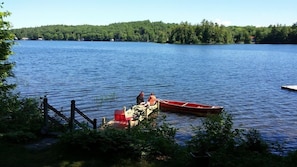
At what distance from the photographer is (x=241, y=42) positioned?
198375 mm

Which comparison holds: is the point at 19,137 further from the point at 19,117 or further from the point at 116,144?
the point at 116,144

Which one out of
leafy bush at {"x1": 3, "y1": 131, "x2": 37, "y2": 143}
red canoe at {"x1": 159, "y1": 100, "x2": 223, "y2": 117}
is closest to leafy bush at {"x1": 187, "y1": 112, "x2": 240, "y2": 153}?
leafy bush at {"x1": 3, "y1": 131, "x2": 37, "y2": 143}

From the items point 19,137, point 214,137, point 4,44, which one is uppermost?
point 4,44

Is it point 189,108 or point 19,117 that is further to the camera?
point 189,108

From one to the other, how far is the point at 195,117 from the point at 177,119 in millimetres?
1540

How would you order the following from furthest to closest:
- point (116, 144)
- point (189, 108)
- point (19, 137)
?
point (189, 108) < point (19, 137) < point (116, 144)

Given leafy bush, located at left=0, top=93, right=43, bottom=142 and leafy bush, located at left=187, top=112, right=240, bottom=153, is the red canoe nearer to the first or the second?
leafy bush, located at left=0, top=93, right=43, bottom=142

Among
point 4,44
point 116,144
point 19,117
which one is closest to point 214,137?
point 116,144

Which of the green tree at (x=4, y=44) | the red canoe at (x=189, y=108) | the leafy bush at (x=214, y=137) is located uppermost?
the green tree at (x=4, y=44)

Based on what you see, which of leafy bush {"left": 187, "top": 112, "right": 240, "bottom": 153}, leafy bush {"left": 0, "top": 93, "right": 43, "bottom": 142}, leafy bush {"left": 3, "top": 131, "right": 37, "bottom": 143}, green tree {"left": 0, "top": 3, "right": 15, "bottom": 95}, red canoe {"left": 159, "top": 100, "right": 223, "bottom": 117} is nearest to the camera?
leafy bush {"left": 187, "top": 112, "right": 240, "bottom": 153}

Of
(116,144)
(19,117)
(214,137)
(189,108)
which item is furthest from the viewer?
(189,108)

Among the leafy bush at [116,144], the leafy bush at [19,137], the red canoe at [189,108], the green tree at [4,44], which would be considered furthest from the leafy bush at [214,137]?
the red canoe at [189,108]

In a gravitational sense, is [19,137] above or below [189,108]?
above

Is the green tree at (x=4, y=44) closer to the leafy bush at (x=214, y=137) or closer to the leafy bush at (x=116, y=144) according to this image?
the leafy bush at (x=116, y=144)
